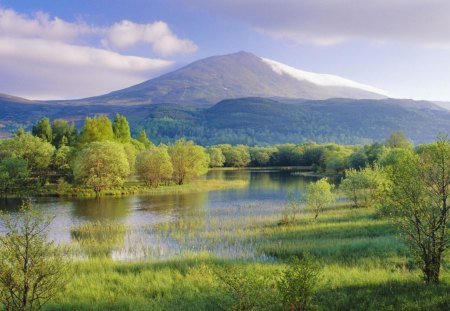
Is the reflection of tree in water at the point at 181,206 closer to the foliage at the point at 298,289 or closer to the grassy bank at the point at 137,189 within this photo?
the grassy bank at the point at 137,189

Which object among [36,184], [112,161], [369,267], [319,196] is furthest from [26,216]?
[36,184]

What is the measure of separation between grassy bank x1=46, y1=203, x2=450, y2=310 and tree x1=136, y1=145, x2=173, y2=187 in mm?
53079

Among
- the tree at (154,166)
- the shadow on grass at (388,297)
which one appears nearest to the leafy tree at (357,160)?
the tree at (154,166)

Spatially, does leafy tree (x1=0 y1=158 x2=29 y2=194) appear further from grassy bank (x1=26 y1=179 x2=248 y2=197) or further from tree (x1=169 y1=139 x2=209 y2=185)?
tree (x1=169 y1=139 x2=209 y2=185)

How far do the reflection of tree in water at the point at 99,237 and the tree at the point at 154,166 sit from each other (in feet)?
154

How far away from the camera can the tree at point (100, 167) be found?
8606cm

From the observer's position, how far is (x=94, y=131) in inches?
4365

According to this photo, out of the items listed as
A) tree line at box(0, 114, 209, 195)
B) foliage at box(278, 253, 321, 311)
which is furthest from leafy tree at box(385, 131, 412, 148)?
foliage at box(278, 253, 321, 311)

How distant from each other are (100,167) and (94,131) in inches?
1060

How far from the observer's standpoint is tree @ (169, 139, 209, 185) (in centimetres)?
10725

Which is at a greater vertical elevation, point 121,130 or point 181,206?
point 121,130

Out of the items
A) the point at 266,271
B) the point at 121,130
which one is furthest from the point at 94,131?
the point at 266,271

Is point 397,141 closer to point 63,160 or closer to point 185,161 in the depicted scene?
point 185,161

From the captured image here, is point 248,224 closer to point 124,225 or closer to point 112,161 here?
point 124,225
